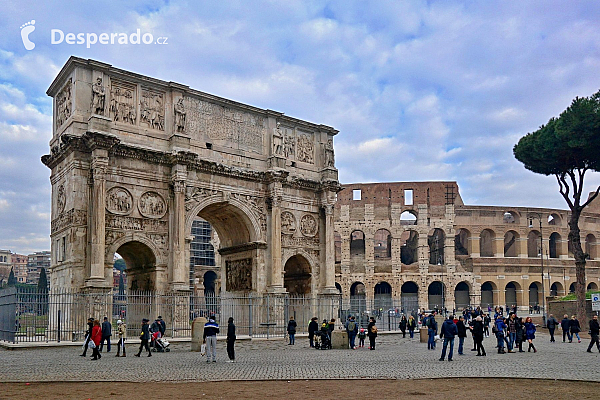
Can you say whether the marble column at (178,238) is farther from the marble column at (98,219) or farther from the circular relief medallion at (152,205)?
the marble column at (98,219)

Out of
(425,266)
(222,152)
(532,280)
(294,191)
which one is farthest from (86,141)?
(532,280)

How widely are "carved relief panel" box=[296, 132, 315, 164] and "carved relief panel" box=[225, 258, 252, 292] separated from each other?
18.2 ft

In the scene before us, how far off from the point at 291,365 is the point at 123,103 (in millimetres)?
13520

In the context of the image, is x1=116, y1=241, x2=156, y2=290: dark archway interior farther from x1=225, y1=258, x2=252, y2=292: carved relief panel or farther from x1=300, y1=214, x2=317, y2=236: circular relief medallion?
x1=300, y1=214, x2=317, y2=236: circular relief medallion

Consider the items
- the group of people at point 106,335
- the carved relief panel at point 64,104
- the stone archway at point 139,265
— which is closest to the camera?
the group of people at point 106,335

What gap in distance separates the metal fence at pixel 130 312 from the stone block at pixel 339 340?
435cm

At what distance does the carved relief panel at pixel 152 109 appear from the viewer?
78.7ft

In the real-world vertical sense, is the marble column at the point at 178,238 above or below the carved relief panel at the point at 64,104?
below

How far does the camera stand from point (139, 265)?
81.5ft

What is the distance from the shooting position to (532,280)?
52750mm

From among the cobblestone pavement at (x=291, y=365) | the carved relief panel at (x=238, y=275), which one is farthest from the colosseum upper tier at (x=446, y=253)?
the cobblestone pavement at (x=291, y=365)

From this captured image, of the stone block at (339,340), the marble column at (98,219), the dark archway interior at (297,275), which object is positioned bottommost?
the stone block at (339,340)

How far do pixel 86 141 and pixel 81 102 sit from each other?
165 centimetres

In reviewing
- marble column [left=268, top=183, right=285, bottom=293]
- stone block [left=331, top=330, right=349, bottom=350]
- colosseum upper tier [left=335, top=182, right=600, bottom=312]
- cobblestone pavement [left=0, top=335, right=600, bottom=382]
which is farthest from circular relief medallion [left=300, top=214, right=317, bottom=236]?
colosseum upper tier [left=335, top=182, right=600, bottom=312]
